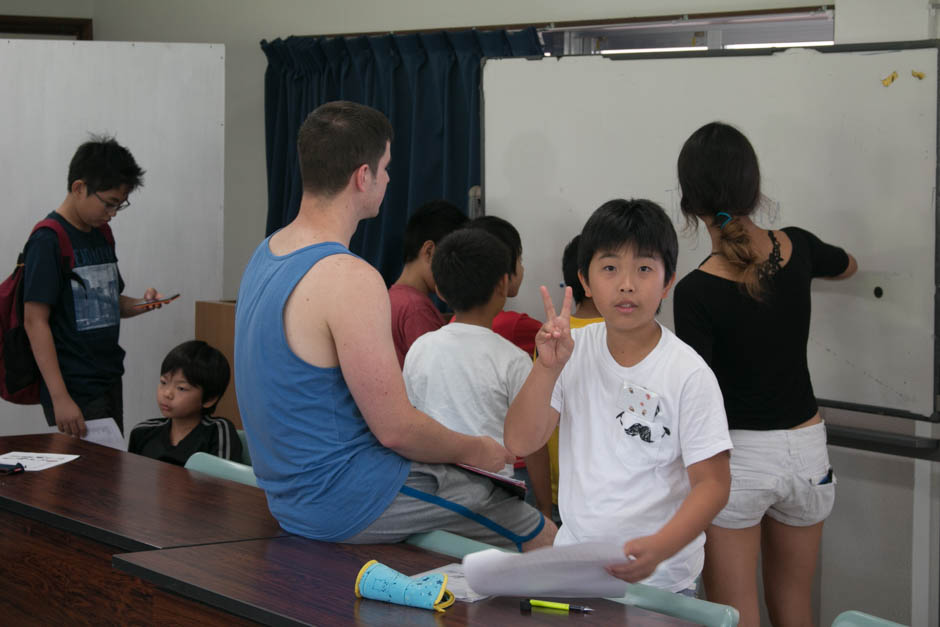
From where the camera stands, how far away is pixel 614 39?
12.3 ft

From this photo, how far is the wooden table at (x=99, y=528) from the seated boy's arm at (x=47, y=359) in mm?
517

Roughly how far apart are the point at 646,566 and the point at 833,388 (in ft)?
4.59

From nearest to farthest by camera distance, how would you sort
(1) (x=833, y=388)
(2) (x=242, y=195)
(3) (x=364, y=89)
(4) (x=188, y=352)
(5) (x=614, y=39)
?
1. (1) (x=833, y=388)
2. (4) (x=188, y=352)
3. (5) (x=614, y=39)
4. (3) (x=364, y=89)
5. (2) (x=242, y=195)

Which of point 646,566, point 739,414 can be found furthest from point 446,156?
point 646,566

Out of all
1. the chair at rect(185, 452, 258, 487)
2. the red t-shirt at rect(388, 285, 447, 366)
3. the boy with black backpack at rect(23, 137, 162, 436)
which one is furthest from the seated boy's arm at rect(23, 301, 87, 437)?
the red t-shirt at rect(388, 285, 447, 366)

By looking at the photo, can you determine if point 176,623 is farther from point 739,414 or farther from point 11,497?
point 739,414

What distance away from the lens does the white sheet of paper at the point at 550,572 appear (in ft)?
4.15

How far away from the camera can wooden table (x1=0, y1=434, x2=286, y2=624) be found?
5.89 ft

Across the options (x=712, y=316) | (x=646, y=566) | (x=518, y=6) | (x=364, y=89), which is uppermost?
(x=518, y=6)

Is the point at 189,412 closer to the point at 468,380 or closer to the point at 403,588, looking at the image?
the point at 468,380

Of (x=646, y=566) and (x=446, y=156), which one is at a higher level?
(x=446, y=156)

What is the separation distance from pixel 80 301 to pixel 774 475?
210cm

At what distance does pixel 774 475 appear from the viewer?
1.98 m

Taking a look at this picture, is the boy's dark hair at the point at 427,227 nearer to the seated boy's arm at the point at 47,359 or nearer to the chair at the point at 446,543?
the seated boy's arm at the point at 47,359
